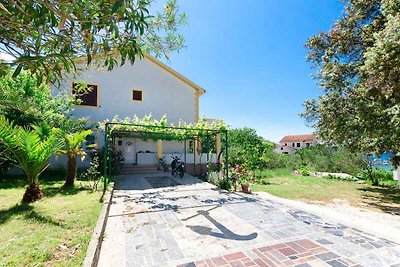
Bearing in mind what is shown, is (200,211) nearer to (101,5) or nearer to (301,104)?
(101,5)

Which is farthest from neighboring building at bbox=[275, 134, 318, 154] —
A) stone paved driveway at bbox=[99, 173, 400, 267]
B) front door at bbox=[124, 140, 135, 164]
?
stone paved driveway at bbox=[99, 173, 400, 267]

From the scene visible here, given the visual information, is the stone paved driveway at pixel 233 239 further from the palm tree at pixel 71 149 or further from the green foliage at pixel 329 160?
the green foliage at pixel 329 160

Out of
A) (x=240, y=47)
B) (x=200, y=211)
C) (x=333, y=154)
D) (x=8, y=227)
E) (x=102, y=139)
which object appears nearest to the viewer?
(x=8, y=227)

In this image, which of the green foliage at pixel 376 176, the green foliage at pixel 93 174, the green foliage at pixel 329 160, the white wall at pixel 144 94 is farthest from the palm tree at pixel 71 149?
the green foliage at pixel 376 176

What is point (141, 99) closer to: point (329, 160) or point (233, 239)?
point (233, 239)

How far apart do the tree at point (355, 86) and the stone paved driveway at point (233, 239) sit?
494 cm

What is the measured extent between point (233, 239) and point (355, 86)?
31.2 ft

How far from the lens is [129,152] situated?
1689 centimetres

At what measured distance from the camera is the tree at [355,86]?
726 cm

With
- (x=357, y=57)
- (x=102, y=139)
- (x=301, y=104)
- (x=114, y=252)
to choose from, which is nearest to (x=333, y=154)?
(x=301, y=104)

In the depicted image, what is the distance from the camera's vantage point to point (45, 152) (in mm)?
6230

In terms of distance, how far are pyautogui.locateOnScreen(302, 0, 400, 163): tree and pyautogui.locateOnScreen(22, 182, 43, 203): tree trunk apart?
1066 cm

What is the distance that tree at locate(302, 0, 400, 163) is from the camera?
7.26 metres

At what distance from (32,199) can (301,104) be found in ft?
44.9
